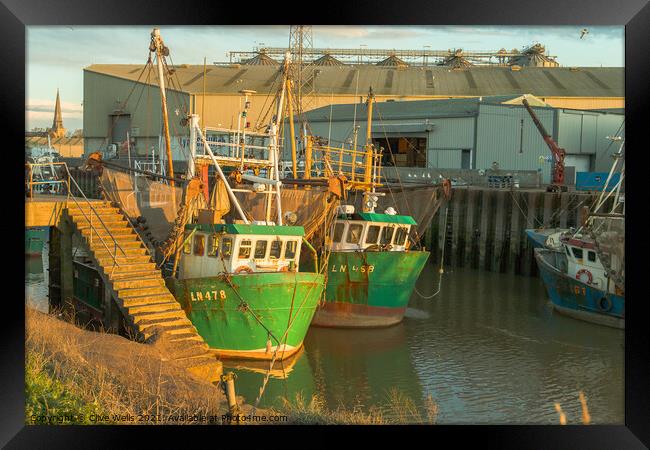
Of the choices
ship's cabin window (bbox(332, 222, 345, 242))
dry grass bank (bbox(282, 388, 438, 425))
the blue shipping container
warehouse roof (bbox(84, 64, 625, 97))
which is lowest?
dry grass bank (bbox(282, 388, 438, 425))

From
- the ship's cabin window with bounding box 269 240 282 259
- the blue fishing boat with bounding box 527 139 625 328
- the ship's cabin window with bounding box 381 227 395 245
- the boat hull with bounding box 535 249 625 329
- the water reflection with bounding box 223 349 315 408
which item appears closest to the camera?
the water reflection with bounding box 223 349 315 408

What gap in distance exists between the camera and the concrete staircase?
43.1 feet

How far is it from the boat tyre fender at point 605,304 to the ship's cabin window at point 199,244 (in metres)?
11.5

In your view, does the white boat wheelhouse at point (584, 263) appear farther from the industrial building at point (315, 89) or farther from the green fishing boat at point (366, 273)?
the industrial building at point (315, 89)

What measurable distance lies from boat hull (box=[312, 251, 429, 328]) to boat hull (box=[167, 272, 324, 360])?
3.93 metres

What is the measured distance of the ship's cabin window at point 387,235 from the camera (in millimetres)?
20828

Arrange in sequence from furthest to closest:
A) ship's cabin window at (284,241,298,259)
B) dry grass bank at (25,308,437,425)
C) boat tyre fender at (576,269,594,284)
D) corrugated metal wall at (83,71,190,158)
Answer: corrugated metal wall at (83,71,190,158)
boat tyre fender at (576,269,594,284)
ship's cabin window at (284,241,298,259)
dry grass bank at (25,308,437,425)

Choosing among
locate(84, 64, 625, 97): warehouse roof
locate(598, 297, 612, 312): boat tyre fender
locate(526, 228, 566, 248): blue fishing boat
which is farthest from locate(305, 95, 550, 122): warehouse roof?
locate(598, 297, 612, 312): boat tyre fender

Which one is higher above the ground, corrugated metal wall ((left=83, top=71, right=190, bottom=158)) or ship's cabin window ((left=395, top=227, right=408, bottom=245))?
corrugated metal wall ((left=83, top=71, right=190, bottom=158))

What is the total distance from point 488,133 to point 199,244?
25143 mm

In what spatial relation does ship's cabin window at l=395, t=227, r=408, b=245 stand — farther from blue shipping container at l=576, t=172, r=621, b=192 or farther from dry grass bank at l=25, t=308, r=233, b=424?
blue shipping container at l=576, t=172, r=621, b=192

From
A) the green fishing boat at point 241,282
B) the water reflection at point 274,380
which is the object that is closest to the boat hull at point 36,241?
the green fishing boat at point 241,282

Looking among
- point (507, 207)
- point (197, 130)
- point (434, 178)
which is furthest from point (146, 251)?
point (434, 178)

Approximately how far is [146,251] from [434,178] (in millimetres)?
23328
